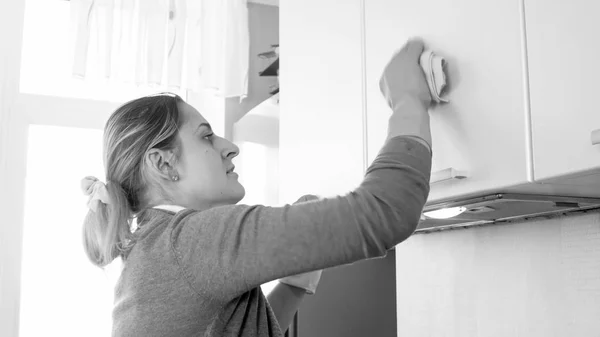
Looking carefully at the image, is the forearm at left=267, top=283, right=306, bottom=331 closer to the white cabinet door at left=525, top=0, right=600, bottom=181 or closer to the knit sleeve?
the knit sleeve

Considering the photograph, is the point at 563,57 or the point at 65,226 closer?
the point at 563,57

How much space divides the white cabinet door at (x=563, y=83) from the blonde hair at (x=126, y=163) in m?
0.54

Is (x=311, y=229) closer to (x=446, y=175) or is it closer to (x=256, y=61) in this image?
(x=446, y=175)

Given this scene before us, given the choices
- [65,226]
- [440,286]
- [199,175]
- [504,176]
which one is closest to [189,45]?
[65,226]

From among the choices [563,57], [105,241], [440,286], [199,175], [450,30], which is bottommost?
[440,286]

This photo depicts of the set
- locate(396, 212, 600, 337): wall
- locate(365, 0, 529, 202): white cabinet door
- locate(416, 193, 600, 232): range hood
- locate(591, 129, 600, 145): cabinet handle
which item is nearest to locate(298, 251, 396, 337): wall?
locate(396, 212, 600, 337): wall

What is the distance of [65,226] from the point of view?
2.49m

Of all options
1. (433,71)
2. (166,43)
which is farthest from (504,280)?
(166,43)

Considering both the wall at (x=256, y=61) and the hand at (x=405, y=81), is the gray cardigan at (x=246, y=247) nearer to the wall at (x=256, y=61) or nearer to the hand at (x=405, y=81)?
the hand at (x=405, y=81)

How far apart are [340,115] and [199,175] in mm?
485

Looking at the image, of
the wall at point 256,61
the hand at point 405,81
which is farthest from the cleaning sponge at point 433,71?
the wall at point 256,61

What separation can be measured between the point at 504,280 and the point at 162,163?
0.76 meters

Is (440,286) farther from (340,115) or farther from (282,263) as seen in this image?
(282,263)

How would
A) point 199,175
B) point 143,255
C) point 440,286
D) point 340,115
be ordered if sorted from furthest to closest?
1. point 440,286
2. point 340,115
3. point 199,175
4. point 143,255
